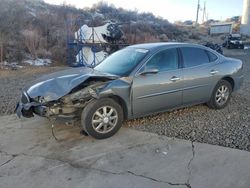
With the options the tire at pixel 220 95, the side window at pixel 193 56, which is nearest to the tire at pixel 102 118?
the side window at pixel 193 56

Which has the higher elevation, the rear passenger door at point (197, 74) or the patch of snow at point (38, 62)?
the rear passenger door at point (197, 74)

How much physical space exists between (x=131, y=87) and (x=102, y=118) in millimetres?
735

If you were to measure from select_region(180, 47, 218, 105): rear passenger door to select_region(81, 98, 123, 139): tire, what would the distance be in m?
1.57

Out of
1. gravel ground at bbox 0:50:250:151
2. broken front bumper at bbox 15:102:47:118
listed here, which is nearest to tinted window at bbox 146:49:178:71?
gravel ground at bbox 0:50:250:151

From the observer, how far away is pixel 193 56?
561 cm

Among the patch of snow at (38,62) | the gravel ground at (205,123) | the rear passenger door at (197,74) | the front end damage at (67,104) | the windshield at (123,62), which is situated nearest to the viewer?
the front end damage at (67,104)

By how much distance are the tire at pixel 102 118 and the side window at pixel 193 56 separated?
1790 millimetres

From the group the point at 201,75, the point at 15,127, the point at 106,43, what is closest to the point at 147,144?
the point at 201,75

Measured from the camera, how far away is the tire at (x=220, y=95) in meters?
5.95

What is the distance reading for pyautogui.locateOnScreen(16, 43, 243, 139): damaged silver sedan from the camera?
442cm

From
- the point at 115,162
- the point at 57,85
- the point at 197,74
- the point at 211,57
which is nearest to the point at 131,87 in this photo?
the point at 57,85

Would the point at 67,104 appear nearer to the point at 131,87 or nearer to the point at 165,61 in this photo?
the point at 131,87

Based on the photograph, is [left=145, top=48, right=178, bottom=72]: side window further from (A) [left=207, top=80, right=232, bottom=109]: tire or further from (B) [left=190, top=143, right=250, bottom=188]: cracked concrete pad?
(B) [left=190, top=143, right=250, bottom=188]: cracked concrete pad

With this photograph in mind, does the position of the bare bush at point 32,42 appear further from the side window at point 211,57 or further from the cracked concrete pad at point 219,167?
the cracked concrete pad at point 219,167
